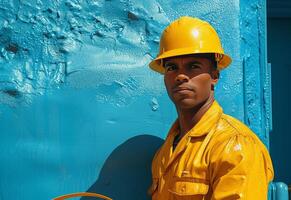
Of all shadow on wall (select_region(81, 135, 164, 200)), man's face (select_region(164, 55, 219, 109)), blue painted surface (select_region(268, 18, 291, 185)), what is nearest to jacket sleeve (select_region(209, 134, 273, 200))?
man's face (select_region(164, 55, 219, 109))

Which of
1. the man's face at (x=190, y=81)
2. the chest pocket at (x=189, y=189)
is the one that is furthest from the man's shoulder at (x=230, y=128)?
the chest pocket at (x=189, y=189)

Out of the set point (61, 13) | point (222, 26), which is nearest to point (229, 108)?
point (222, 26)

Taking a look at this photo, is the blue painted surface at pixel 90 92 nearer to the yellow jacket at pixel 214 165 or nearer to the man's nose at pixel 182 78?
the yellow jacket at pixel 214 165

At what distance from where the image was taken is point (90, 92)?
2594 mm

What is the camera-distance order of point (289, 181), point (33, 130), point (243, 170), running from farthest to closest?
point (289, 181)
point (33, 130)
point (243, 170)

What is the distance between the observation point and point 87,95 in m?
2.59

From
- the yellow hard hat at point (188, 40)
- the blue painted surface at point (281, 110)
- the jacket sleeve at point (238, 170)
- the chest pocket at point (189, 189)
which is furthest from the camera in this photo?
the blue painted surface at point (281, 110)

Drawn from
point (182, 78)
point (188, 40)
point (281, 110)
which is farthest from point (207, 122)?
point (281, 110)

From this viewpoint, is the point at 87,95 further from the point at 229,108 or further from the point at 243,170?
the point at 243,170

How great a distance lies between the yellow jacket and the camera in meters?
1.91

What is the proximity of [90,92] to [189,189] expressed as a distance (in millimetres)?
785

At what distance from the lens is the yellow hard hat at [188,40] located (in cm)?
213

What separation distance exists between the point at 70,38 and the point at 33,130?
465mm

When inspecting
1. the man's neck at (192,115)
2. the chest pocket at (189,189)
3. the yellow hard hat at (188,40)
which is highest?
the yellow hard hat at (188,40)
